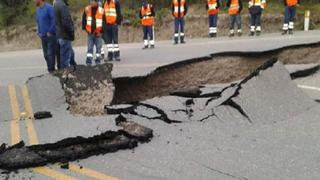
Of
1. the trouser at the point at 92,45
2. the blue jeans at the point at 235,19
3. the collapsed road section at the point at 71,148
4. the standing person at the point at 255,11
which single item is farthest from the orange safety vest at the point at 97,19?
the blue jeans at the point at 235,19

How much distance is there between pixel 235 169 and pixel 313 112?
312 cm

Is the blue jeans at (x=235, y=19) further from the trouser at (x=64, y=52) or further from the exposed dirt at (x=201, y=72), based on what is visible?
the trouser at (x=64, y=52)

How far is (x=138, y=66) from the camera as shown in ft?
42.3

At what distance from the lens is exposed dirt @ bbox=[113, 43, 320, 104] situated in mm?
10742

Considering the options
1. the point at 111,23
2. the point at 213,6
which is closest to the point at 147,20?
the point at 111,23

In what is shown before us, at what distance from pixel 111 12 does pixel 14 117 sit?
5804 millimetres

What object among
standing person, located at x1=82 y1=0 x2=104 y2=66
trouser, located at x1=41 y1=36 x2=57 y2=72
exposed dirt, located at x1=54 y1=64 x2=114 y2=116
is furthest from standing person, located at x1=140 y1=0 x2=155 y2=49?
exposed dirt, located at x1=54 y1=64 x2=114 y2=116

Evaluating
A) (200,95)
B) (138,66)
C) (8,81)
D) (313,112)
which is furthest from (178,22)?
(313,112)

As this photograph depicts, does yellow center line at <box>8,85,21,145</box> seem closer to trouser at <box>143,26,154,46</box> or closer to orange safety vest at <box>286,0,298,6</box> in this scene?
trouser at <box>143,26,154,46</box>

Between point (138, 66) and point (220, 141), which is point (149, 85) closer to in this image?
point (138, 66)

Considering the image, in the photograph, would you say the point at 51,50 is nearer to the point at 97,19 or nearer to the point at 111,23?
the point at 97,19

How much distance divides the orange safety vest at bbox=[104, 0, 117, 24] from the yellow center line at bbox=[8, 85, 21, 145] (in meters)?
3.73

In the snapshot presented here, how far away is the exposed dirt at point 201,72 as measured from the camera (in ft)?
35.2

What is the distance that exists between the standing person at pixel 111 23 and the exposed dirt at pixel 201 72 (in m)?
Result: 3.02
